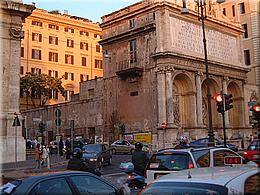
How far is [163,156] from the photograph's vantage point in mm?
9609

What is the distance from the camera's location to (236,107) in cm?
4853

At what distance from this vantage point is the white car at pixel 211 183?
12.8ft

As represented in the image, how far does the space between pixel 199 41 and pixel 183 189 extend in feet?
132

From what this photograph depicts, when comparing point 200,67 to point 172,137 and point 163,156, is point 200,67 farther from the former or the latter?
point 163,156

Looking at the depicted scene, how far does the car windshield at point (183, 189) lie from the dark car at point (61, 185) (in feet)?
6.79

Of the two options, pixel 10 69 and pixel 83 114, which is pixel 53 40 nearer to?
pixel 83 114

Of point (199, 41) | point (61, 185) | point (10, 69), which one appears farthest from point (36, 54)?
point (61, 185)

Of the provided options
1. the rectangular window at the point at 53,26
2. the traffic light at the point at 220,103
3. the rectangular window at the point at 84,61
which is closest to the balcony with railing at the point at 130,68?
the traffic light at the point at 220,103

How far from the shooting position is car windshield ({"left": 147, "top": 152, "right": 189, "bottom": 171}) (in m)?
9.26

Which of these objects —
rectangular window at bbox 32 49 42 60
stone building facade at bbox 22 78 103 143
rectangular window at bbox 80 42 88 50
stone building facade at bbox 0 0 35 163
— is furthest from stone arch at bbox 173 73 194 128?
rectangular window at bbox 80 42 88 50

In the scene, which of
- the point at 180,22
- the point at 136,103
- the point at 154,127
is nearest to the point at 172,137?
the point at 154,127

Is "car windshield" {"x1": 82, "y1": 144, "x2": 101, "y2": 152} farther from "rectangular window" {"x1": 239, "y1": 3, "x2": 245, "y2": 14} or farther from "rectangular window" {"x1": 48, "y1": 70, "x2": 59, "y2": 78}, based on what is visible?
"rectangular window" {"x1": 239, "y1": 3, "x2": 245, "y2": 14}

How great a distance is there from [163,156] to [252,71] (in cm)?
4987

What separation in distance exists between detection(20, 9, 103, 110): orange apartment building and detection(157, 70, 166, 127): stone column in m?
28.4
